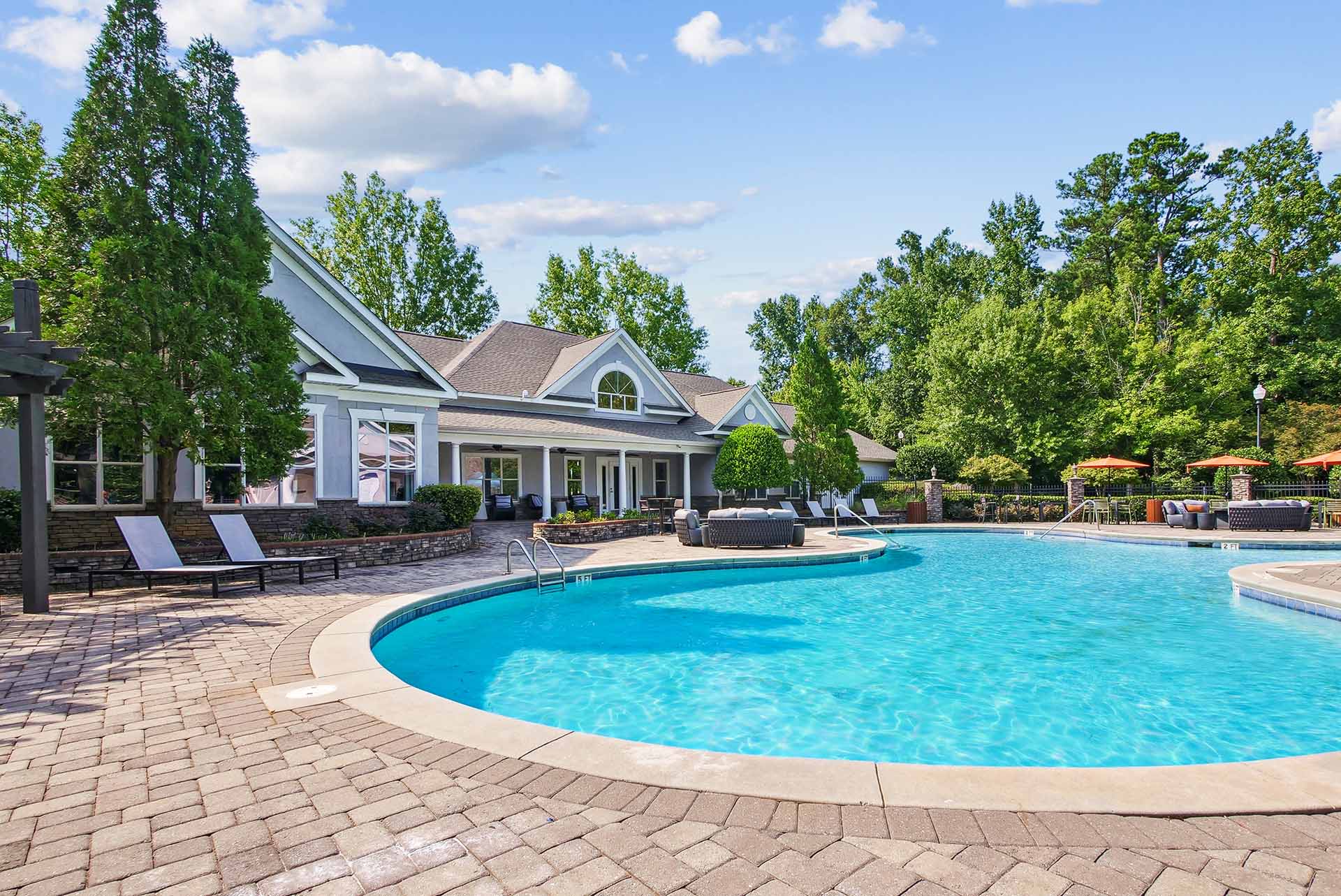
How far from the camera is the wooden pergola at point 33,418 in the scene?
26.7 feet

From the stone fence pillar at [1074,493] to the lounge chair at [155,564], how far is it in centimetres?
2548

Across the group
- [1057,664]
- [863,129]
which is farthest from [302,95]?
[1057,664]

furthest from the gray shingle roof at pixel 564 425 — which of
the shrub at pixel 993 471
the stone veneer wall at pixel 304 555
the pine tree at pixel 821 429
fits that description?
the shrub at pixel 993 471

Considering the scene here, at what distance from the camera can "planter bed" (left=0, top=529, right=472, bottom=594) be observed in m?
10.0

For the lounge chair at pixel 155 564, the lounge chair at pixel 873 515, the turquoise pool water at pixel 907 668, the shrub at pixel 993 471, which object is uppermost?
the shrub at pixel 993 471

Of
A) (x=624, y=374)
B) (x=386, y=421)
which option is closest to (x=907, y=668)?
(x=386, y=421)

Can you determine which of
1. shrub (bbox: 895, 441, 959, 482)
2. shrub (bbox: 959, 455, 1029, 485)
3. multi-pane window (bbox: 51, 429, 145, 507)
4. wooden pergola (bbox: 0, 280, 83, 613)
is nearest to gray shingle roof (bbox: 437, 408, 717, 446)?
multi-pane window (bbox: 51, 429, 145, 507)

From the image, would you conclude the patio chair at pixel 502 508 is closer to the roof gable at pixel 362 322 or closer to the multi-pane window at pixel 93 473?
the roof gable at pixel 362 322

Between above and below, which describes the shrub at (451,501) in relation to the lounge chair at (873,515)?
above

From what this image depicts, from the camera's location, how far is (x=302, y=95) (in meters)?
15.4

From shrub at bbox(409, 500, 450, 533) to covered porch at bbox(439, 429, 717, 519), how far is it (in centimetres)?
415

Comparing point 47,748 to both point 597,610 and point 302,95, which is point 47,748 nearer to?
point 597,610

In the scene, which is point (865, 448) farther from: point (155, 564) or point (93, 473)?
point (155, 564)

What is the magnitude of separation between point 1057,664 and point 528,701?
5.41 metres
